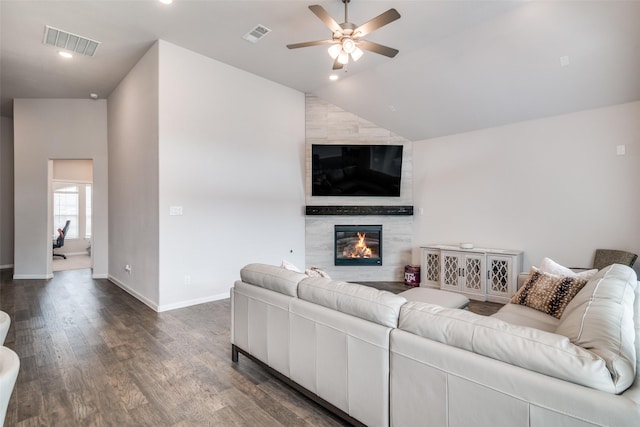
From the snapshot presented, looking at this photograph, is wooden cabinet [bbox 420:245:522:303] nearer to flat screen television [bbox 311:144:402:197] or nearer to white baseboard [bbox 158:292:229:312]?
flat screen television [bbox 311:144:402:197]

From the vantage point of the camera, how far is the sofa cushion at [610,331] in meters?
1.03

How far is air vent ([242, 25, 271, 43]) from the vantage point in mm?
3698

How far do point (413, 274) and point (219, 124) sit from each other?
13.1 feet

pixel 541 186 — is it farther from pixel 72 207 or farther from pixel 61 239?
pixel 72 207

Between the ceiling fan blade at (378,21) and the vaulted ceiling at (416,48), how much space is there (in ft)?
2.02

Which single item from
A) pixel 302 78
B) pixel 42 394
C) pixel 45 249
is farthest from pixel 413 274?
pixel 45 249

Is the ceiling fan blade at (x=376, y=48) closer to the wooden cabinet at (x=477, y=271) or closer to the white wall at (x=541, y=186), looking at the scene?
the white wall at (x=541, y=186)

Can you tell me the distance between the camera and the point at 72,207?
9102 millimetres

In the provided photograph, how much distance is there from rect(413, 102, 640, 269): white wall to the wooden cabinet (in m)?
0.35

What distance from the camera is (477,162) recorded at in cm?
498

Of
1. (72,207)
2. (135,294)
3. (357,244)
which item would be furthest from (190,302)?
(72,207)

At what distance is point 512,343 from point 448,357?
0.26m

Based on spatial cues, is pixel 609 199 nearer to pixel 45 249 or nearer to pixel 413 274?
pixel 413 274

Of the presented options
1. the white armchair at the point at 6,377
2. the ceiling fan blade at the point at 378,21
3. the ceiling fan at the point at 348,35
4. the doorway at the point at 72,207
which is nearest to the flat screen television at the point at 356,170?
the ceiling fan at the point at 348,35
